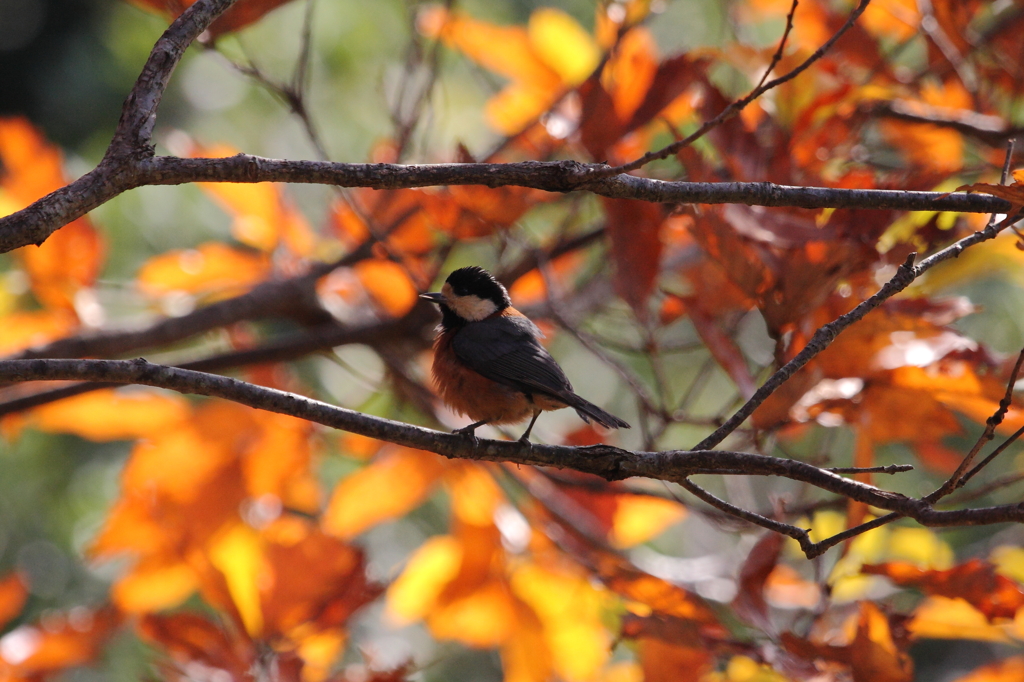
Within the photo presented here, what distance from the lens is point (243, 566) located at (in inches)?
96.2

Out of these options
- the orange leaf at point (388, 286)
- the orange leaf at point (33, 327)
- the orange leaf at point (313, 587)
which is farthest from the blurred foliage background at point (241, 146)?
the orange leaf at point (313, 587)

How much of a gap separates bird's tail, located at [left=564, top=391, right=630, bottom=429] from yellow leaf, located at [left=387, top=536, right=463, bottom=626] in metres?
0.67

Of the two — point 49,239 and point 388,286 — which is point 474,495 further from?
point 49,239

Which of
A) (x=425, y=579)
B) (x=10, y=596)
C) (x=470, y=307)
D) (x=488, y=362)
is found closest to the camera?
(x=10, y=596)

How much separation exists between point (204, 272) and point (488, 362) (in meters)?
1.16

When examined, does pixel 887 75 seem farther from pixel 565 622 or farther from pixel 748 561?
pixel 565 622

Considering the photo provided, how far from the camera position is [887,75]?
3.12m

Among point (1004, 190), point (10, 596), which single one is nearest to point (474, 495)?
point (10, 596)

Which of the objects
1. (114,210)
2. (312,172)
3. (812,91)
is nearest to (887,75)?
(812,91)

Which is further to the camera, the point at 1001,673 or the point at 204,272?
the point at 204,272

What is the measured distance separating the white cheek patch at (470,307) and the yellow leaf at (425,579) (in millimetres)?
759

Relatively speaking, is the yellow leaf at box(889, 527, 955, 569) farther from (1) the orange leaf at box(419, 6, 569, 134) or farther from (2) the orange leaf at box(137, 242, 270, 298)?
(2) the orange leaf at box(137, 242, 270, 298)

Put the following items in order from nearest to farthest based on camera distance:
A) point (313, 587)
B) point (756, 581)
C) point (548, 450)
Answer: point (548, 450) → point (756, 581) → point (313, 587)

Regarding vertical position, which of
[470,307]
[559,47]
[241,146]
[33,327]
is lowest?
[33,327]
